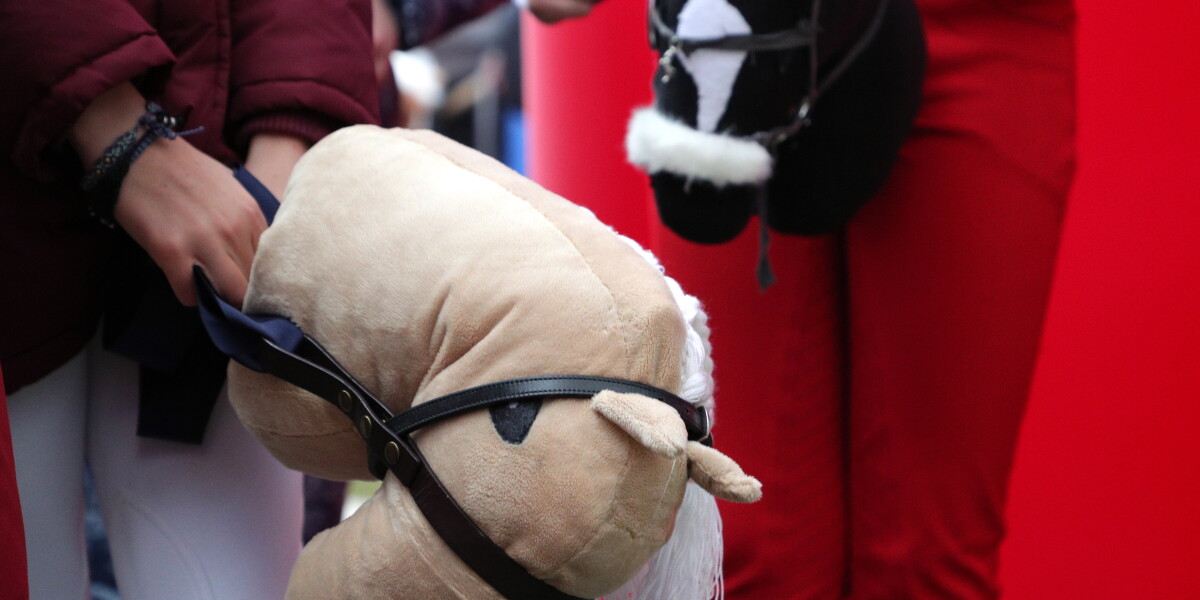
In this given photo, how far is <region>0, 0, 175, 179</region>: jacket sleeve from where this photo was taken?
1.98ft

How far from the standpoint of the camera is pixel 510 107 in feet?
12.8

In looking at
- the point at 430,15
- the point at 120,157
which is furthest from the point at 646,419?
the point at 430,15

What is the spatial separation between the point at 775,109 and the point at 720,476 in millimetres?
392

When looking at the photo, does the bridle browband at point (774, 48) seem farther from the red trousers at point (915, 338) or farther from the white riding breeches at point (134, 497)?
the white riding breeches at point (134, 497)

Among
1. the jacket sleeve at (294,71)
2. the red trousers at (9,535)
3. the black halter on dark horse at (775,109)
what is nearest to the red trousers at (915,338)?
the black halter on dark horse at (775,109)

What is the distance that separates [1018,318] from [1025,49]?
225 mm

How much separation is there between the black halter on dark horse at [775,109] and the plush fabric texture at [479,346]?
0.80 feet

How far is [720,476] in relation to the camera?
1.64 ft

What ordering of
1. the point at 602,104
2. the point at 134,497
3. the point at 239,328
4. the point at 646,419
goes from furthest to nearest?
1. the point at 602,104
2. the point at 134,497
3. the point at 239,328
4. the point at 646,419

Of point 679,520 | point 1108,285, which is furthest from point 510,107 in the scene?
point 679,520

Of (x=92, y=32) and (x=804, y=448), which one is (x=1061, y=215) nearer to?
(x=804, y=448)

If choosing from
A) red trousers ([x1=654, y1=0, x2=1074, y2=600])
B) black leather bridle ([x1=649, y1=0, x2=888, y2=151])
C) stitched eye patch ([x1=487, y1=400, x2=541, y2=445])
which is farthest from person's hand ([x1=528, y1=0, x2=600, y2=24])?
stitched eye patch ([x1=487, y1=400, x2=541, y2=445])

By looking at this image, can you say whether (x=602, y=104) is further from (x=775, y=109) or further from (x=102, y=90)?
(x=102, y=90)

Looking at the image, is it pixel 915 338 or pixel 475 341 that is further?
pixel 915 338
